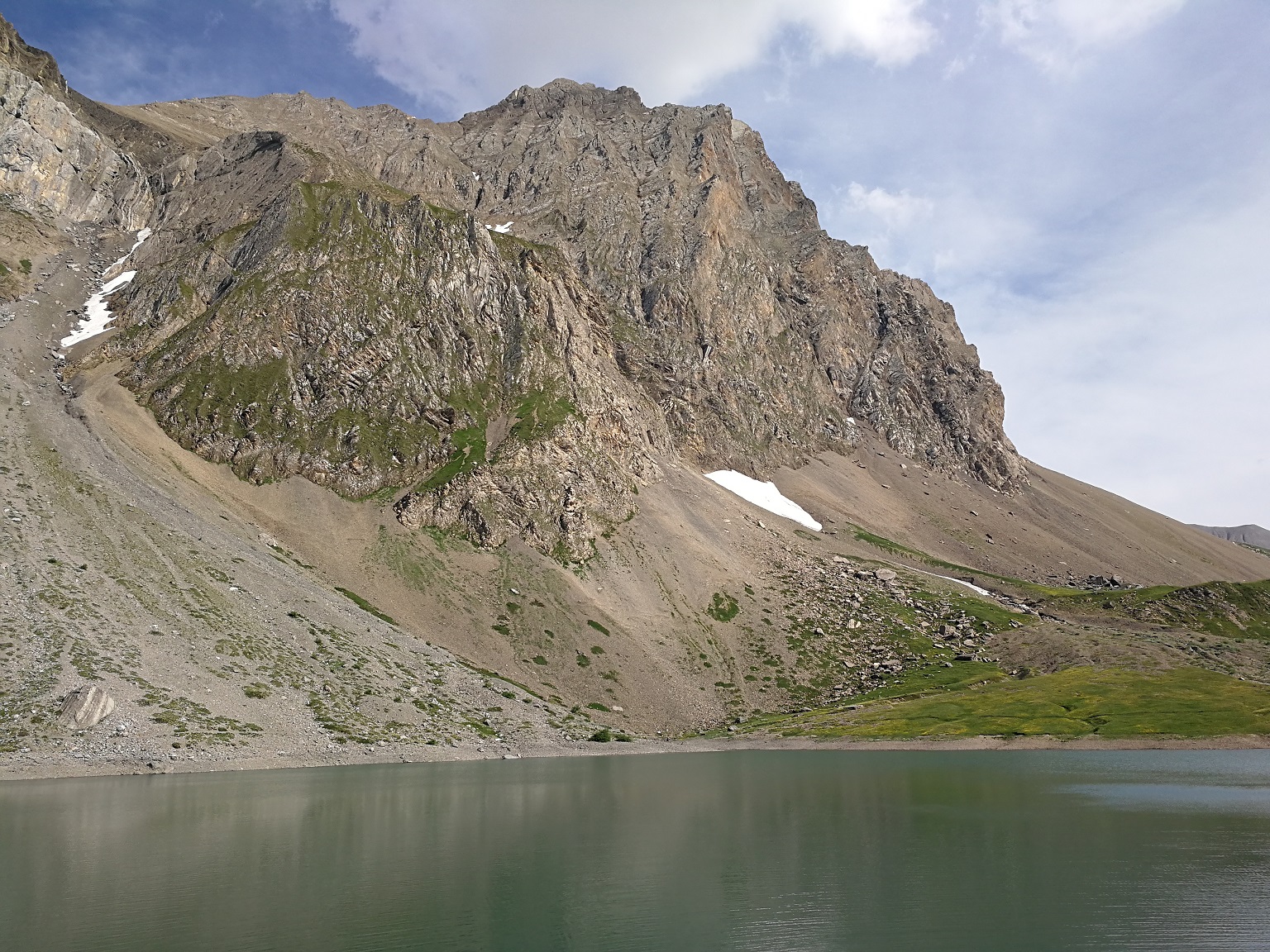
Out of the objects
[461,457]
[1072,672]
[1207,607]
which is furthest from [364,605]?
[1207,607]

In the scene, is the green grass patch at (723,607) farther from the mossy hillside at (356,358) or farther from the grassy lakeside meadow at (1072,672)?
the mossy hillside at (356,358)

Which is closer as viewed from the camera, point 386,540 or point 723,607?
point 386,540

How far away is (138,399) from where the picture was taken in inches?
5418

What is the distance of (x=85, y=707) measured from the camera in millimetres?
60875

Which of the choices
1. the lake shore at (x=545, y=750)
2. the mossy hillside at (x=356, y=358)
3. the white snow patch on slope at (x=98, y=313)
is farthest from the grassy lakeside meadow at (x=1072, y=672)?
the white snow patch on slope at (x=98, y=313)

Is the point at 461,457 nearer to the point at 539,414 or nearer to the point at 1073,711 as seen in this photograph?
the point at 539,414

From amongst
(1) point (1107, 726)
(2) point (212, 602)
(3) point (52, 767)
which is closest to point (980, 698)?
(1) point (1107, 726)

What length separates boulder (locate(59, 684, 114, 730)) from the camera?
60250 millimetres

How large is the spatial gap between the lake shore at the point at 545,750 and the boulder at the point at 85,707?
132 inches

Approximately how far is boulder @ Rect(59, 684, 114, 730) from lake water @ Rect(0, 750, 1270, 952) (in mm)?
6054

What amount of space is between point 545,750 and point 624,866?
54.8 m

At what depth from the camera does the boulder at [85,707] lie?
60250 millimetres

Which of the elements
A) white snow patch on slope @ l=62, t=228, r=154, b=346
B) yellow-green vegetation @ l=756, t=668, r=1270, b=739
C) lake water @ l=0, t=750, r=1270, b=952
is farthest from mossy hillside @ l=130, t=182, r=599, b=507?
lake water @ l=0, t=750, r=1270, b=952

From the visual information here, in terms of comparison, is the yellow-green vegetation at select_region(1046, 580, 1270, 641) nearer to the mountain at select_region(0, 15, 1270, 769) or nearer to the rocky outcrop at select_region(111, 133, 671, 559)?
the mountain at select_region(0, 15, 1270, 769)
